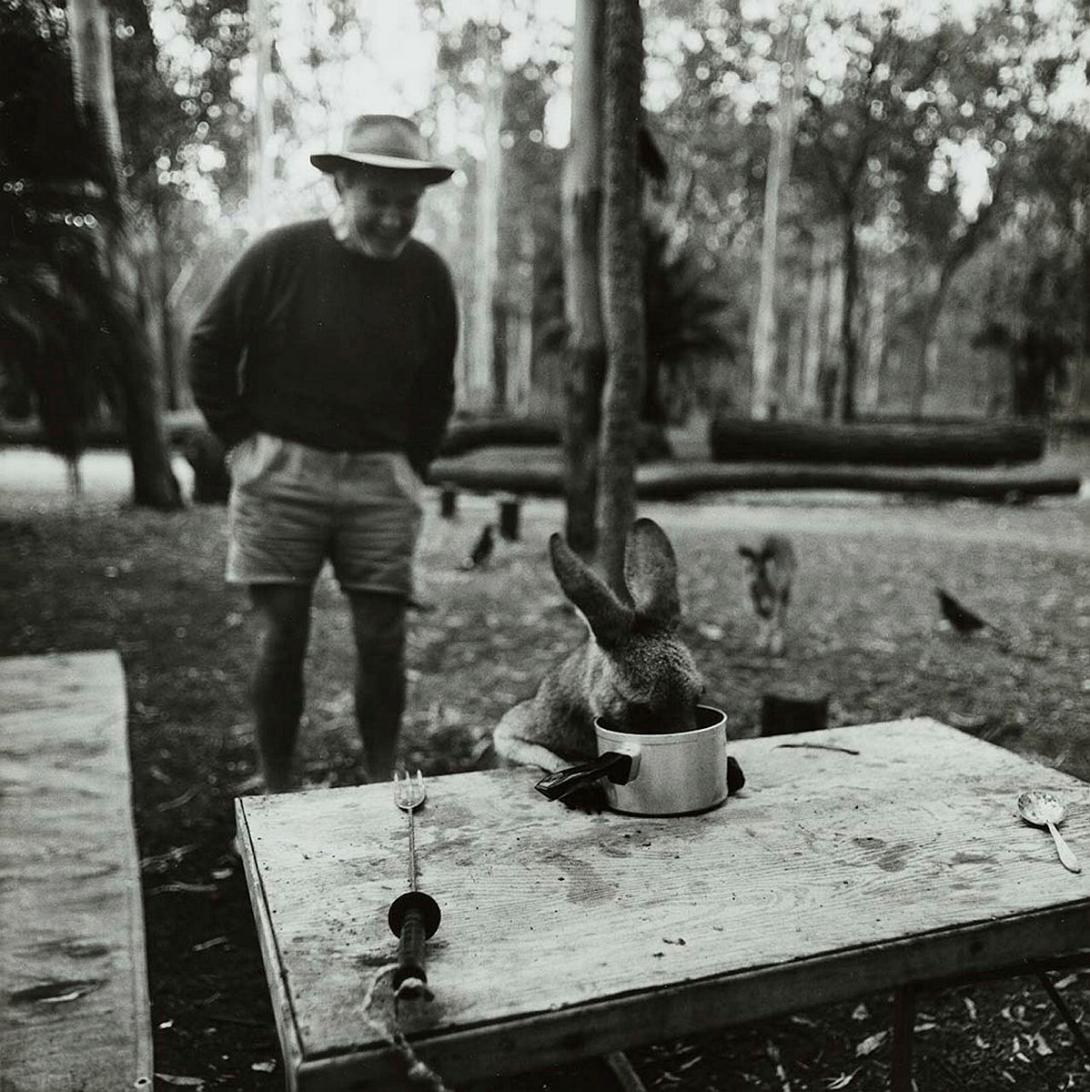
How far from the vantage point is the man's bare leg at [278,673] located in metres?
3.31

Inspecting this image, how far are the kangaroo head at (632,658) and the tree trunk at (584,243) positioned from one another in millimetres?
3538

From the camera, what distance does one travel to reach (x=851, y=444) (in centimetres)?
1482

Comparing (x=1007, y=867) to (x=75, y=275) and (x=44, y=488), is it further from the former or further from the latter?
(x=44, y=488)

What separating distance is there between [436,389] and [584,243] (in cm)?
251

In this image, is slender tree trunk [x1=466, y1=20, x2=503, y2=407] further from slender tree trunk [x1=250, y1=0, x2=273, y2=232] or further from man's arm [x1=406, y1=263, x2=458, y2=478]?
man's arm [x1=406, y1=263, x2=458, y2=478]

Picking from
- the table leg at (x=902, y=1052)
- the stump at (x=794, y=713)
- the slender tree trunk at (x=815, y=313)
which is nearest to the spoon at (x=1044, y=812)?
the table leg at (x=902, y=1052)

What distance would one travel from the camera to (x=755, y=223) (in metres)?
33.6

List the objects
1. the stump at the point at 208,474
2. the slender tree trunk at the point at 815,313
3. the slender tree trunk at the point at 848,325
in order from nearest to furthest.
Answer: the stump at the point at 208,474
the slender tree trunk at the point at 848,325
the slender tree trunk at the point at 815,313

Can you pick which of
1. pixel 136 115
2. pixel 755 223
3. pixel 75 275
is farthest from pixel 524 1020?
pixel 755 223

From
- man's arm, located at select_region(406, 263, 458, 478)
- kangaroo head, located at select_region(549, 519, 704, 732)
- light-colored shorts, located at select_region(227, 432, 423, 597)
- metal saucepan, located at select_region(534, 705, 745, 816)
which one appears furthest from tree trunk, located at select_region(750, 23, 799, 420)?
metal saucepan, located at select_region(534, 705, 745, 816)

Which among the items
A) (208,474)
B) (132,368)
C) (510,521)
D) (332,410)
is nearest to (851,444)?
(510,521)

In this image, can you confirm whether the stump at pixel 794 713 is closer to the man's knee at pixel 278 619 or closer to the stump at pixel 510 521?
the man's knee at pixel 278 619

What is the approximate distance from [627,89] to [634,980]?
3665 millimetres

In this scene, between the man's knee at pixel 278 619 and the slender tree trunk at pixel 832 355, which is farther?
the slender tree trunk at pixel 832 355
